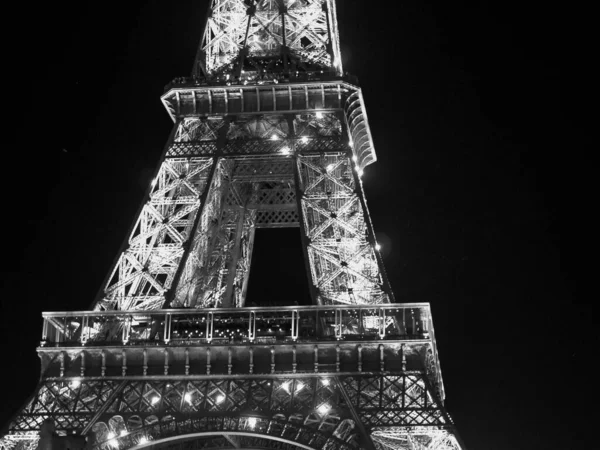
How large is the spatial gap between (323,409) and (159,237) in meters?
10.4

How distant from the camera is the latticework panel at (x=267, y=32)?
4334 centimetres

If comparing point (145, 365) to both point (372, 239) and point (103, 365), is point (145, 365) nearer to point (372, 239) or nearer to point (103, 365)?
point (103, 365)

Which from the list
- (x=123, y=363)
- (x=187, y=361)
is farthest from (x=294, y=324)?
(x=123, y=363)

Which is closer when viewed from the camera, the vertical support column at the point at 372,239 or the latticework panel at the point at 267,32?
the vertical support column at the point at 372,239

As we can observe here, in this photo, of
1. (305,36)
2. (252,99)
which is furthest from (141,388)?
(305,36)

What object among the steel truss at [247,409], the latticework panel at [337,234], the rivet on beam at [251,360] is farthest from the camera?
the latticework panel at [337,234]

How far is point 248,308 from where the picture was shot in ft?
108

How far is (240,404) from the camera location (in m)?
31.6

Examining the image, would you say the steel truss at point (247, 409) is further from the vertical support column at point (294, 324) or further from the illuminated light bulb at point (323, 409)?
the vertical support column at point (294, 324)

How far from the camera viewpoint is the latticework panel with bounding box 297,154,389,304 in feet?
117

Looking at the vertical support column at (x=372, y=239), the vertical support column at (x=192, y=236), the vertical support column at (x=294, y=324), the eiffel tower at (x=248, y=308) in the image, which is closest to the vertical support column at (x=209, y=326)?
the eiffel tower at (x=248, y=308)

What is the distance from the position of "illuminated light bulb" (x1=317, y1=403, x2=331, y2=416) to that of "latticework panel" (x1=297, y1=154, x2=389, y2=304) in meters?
4.36

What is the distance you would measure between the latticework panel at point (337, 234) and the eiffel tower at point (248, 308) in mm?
77

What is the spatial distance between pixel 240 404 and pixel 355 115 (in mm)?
14602
